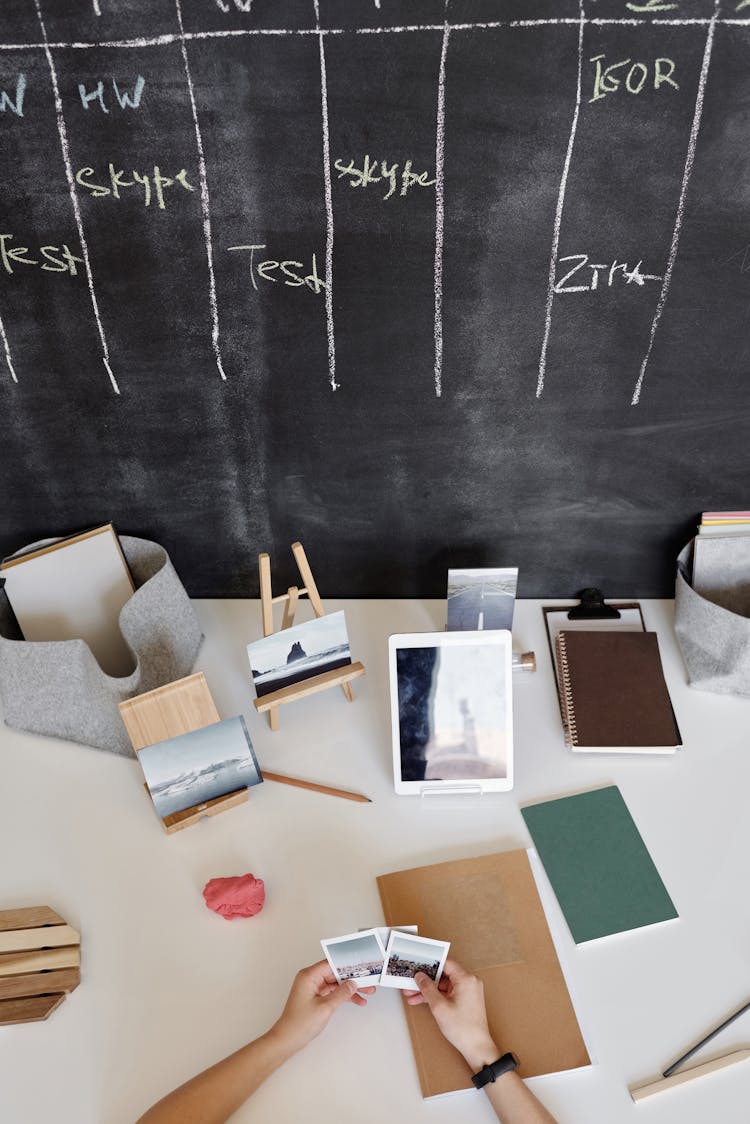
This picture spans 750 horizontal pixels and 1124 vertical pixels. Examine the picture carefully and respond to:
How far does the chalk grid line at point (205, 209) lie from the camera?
3.75 feet

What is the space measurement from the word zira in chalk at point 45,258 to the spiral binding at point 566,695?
3.11 ft

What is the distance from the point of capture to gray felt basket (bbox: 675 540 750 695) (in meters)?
1.39

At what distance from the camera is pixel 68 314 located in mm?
1357

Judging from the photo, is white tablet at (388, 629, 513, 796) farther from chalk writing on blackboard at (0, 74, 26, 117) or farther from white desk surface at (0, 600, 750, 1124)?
chalk writing on blackboard at (0, 74, 26, 117)

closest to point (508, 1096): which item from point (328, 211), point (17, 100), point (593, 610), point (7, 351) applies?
point (593, 610)

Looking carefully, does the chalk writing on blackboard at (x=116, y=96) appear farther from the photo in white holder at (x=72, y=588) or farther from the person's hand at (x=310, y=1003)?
the person's hand at (x=310, y=1003)

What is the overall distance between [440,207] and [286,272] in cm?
24

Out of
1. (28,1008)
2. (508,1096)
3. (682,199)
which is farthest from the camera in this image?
(682,199)

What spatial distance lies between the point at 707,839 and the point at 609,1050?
0.33 meters

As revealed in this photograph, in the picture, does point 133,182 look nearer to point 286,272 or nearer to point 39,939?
point 286,272

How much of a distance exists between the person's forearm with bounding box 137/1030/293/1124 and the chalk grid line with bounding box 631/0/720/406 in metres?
1.03

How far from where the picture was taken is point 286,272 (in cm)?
130

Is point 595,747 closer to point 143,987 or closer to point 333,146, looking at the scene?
point 143,987

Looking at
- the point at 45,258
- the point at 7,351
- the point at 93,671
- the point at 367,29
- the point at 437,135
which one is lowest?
the point at 93,671
